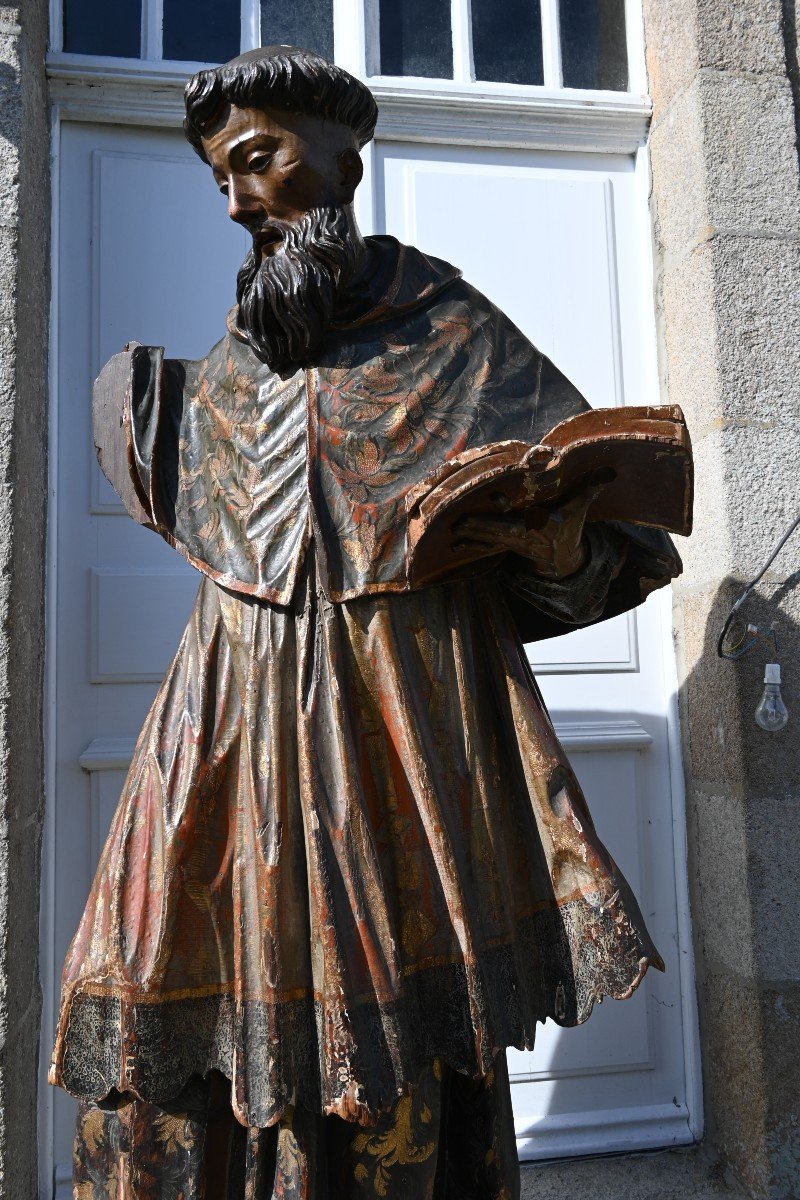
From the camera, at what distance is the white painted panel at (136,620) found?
263cm

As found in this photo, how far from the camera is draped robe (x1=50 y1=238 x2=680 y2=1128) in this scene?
1391 millimetres

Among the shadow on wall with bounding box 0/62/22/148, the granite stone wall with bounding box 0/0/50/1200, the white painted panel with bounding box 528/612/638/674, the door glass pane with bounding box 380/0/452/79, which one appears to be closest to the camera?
the granite stone wall with bounding box 0/0/50/1200

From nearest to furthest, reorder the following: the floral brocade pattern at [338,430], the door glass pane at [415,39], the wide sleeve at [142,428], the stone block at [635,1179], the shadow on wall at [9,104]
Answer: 1. the floral brocade pattern at [338,430]
2. the wide sleeve at [142,428]
3. the shadow on wall at [9,104]
4. the stone block at [635,1179]
5. the door glass pane at [415,39]

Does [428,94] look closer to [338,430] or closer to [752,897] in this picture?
[338,430]

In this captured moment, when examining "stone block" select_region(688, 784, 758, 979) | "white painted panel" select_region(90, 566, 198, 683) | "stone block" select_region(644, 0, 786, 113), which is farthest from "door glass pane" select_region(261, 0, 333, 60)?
"stone block" select_region(688, 784, 758, 979)

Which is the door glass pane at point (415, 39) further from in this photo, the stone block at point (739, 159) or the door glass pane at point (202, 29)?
the stone block at point (739, 159)

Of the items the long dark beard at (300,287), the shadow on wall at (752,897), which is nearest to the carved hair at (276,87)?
the long dark beard at (300,287)

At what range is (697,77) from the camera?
2.68 meters

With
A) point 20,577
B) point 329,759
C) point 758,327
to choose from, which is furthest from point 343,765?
point 758,327

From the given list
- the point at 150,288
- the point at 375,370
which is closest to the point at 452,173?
the point at 150,288

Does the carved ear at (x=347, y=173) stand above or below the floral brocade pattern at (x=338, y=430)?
above

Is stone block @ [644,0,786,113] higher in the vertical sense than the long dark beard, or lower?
higher

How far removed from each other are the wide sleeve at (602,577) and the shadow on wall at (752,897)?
0.91 meters

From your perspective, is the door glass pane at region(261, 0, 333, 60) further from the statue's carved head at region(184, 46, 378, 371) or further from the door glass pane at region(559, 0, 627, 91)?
the statue's carved head at region(184, 46, 378, 371)
